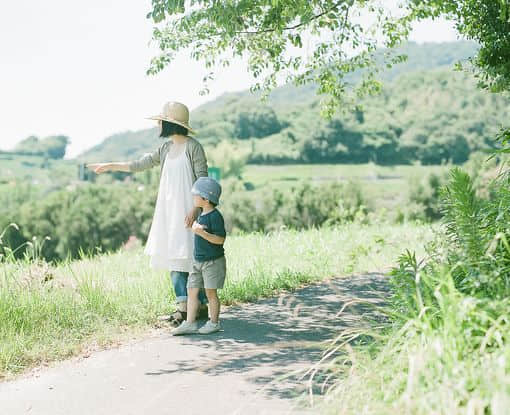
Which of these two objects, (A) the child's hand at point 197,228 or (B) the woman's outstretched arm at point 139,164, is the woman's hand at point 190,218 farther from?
(B) the woman's outstretched arm at point 139,164

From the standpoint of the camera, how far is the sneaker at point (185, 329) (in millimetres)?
5441

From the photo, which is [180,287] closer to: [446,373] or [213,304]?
[213,304]

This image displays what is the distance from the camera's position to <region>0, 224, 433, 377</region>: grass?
5.15 m

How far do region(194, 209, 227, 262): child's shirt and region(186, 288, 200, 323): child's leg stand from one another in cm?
30

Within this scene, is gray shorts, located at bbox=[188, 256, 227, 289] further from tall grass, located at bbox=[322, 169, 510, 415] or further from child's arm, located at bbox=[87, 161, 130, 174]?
tall grass, located at bbox=[322, 169, 510, 415]

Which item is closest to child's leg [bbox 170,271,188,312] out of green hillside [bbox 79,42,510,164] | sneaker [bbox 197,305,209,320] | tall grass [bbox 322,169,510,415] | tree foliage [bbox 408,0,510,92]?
sneaker [bbox 197,305,209,320]

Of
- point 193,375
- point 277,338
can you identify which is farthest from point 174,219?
point 193,375

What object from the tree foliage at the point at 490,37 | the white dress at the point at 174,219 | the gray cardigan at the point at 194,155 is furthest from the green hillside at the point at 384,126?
the white dress at the point at 174,219

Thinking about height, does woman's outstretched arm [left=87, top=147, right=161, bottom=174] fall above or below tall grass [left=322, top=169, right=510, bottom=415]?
above

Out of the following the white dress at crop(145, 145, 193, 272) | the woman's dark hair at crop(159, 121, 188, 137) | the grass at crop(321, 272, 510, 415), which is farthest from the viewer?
the woman's dark hair at crop(159, 121, 188, 137)

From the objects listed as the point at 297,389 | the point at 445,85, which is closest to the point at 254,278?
the point at 297,389

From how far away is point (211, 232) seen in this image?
5.42 meters

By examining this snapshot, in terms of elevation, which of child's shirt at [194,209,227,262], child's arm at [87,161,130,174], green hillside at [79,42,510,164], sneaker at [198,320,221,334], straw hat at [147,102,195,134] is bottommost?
sneaker at [198,320,221,334]

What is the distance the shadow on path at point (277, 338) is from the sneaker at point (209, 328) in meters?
0.06
